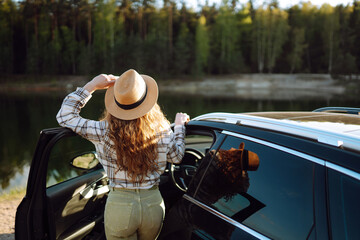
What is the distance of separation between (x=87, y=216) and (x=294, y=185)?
1836 mm

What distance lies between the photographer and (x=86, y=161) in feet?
12.0

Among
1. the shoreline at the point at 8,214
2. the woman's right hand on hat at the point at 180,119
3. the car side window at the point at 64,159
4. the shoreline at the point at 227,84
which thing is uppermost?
the woman's right hand on hat at the point at 180,119

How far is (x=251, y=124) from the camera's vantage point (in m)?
1.96

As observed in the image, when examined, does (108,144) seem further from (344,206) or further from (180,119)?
(344,206)

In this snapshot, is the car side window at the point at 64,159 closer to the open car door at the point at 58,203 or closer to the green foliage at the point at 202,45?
the open car door at the point at 58,203

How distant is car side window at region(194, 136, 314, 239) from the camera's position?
1.50 meters

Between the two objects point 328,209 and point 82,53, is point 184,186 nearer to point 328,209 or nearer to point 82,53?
point 328,209

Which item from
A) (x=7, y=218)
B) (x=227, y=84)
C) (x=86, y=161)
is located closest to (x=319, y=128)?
(x=86, y=161)

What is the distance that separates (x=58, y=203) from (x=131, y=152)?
33.2 inches

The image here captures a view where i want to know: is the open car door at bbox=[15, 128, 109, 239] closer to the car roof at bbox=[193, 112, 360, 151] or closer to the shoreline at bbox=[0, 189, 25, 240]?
the car roof at bbox=[193, 112, 360, 151]

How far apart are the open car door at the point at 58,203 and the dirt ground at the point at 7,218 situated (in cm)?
212

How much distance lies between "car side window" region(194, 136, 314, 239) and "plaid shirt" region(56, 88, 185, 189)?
0.26m

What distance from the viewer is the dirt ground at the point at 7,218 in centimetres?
451

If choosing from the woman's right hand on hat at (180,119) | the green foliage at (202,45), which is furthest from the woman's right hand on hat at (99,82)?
the green foliage at (202,45)
